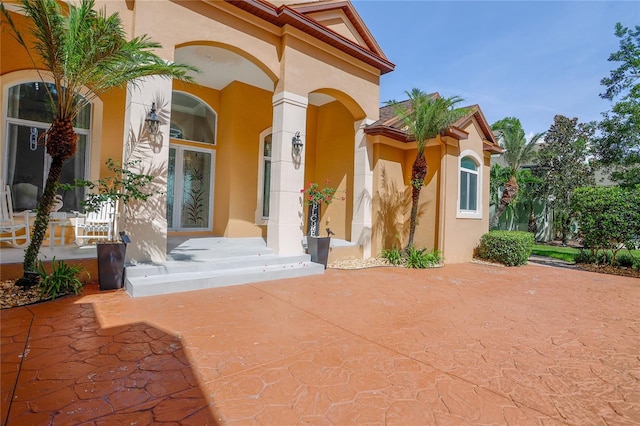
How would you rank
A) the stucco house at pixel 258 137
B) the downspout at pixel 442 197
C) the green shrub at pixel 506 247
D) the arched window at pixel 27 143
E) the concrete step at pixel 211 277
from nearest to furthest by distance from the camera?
the concrete step at pixel 211 277
the stucco house at pixel 258 137
the arched window at pixel 27 143
the downspout at pixel 442 197
the green shrub at pixel 506 247

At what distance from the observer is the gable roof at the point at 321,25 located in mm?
7617

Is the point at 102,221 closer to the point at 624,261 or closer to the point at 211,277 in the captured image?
the point at 211,277

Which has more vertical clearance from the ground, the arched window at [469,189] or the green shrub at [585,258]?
the arched window at [469,189]

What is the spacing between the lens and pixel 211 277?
6.07m

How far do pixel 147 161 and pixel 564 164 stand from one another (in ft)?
78.2

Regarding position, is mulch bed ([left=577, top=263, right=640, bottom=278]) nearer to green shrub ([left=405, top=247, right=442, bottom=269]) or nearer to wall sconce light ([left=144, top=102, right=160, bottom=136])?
green shrub ([left=405, top=247, right=442, bottom=269])

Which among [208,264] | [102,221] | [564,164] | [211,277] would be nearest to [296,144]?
[208,264]

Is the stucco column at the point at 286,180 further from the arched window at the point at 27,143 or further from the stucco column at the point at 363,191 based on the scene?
the arched window at the point at 27,143

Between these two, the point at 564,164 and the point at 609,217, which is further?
the point at 564,164

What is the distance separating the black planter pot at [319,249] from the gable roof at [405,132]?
4.13 metres

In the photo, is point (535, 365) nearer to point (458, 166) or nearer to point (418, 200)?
point (418, 200)

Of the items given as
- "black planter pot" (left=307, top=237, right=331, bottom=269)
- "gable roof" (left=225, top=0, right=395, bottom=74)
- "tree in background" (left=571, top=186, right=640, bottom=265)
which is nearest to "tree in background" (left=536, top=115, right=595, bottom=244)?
"tree in background" (left=571, top=186, right=640, bottom=265)

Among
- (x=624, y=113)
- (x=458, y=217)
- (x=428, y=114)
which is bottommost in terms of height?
(x=458, y=217)

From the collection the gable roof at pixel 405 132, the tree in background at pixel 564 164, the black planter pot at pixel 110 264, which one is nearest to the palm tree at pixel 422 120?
the gable roof at pixel 405 132
